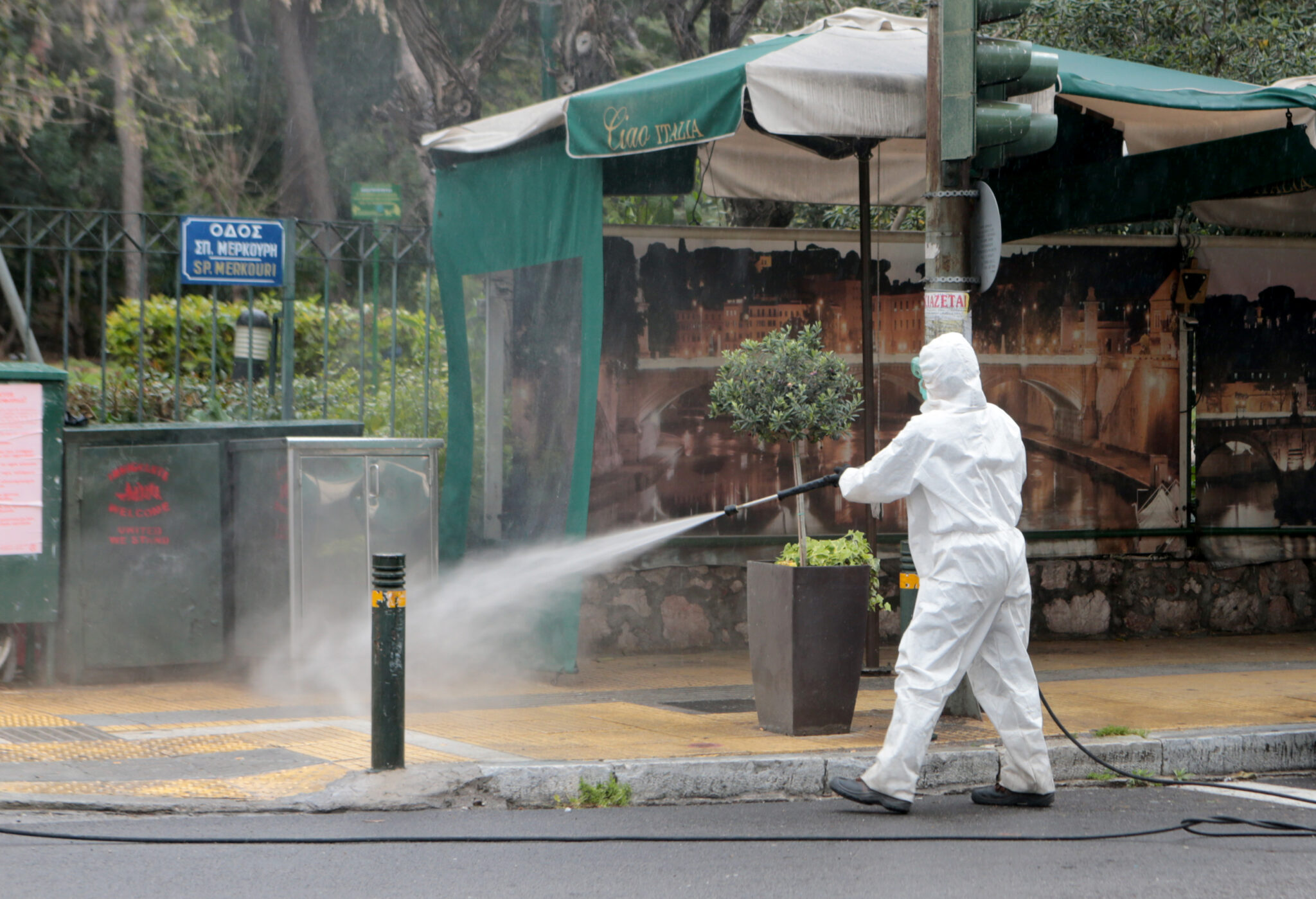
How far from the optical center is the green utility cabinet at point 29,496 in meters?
7.70

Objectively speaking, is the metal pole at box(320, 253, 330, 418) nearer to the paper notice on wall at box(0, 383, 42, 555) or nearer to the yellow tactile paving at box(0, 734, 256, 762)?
the paper notice on wall at box(0, 383, 42, 555)

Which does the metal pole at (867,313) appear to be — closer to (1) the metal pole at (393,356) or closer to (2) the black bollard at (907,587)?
(2) the black bollard at (907,587)

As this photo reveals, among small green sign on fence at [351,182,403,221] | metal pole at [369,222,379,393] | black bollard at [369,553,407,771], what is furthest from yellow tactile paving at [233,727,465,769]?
small green sign on fence at [351,182,403,221]

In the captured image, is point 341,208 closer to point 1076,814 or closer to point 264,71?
point 264,71

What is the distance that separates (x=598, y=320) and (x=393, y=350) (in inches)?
55.4

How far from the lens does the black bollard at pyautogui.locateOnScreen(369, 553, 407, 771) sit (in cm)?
573

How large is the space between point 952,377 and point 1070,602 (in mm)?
5488

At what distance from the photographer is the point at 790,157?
10.1m

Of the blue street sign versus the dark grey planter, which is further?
the blue street sign

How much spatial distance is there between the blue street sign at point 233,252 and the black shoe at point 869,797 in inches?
187

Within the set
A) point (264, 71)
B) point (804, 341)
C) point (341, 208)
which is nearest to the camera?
point (804, 341)

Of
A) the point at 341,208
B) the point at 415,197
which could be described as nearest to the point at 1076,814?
the point at 415,197

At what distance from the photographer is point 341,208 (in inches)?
1164

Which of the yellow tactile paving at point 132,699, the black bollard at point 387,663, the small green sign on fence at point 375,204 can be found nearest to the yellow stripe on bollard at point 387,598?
the black bollard at point 387,663
